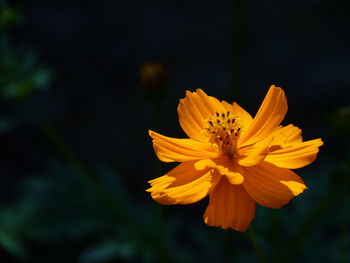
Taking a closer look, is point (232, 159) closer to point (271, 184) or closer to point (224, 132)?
point (224, 132)

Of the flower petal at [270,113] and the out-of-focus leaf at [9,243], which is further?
the out-of-focus leaf at [9,243]

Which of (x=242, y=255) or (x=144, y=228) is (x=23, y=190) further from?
(x=242, y=255)

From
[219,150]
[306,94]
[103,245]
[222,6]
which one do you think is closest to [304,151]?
[219,150]

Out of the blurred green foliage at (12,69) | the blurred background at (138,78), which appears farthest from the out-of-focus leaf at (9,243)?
the blurred green foliage at (12,69)

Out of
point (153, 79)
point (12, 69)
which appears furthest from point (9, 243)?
point (153, 79)

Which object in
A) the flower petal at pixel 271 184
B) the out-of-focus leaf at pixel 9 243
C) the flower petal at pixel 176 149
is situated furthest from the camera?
the out-of-focus leaf at pixel 9 243

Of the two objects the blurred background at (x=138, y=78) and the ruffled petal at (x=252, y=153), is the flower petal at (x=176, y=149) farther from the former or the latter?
the blurred background at (x=138, y=78)
